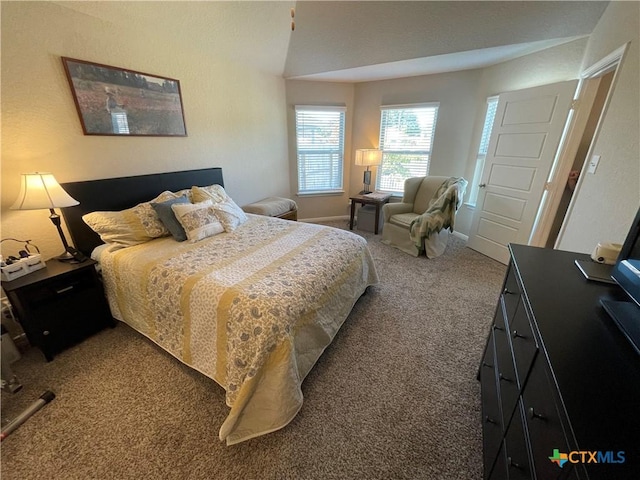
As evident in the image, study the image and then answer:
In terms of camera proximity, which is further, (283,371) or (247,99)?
(247,99)

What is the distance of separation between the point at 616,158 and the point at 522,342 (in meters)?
1.71

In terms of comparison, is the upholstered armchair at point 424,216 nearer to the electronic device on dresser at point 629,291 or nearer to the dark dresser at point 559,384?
the dark dresser at point 559,384

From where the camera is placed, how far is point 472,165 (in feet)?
12.1

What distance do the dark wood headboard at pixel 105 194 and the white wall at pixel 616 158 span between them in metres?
3.66

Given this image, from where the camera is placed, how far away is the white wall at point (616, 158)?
1.54 metres

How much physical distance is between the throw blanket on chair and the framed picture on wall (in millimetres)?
3002

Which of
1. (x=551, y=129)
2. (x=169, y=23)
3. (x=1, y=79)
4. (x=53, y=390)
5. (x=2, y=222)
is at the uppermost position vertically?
(x=169, y=23)

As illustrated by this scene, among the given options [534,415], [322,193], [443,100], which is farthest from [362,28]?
[534,415]

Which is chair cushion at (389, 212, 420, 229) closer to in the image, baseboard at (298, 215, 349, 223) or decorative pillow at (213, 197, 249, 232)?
baseboard at (298, 215, 349, 223)

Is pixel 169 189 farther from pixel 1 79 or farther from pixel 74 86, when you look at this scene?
pixel 1 79

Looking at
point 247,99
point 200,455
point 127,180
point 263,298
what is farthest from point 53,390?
point 247,99

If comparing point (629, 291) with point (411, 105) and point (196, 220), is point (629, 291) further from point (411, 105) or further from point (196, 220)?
point (411, 105)

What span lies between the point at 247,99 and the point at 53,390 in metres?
3.49

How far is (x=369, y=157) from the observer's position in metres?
4.14
